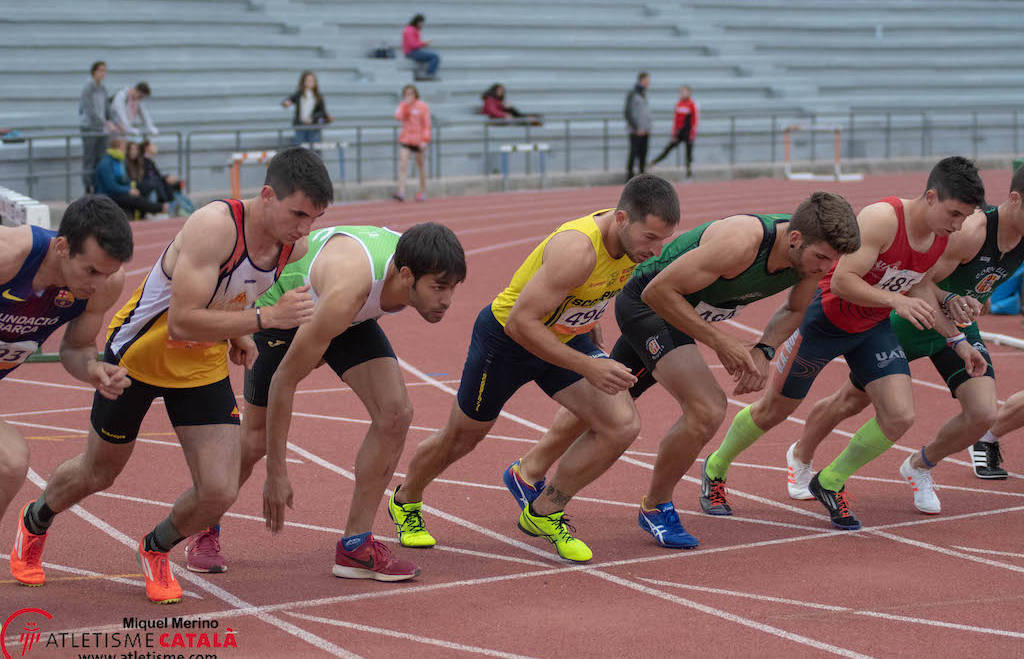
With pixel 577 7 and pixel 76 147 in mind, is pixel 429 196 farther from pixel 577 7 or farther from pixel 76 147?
pixel 577 7

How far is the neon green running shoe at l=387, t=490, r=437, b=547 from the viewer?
18.7ft

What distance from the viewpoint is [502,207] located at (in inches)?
752

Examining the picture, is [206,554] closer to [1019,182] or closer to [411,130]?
[1019,182]

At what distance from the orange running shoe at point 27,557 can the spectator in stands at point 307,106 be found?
14449 millimetres

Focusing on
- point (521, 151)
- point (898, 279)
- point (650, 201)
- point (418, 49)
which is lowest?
point (898, 279)

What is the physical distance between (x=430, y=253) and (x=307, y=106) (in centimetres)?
Answer: 1498

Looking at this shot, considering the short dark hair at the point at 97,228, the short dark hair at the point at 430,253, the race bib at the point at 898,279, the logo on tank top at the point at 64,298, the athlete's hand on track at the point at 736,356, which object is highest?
the short dark hair at the point at 97,228

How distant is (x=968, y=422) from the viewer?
631 centimetres

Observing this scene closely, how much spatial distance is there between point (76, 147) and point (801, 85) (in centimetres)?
1579

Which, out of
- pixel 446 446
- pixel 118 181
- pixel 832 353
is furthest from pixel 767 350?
pixel 118 181

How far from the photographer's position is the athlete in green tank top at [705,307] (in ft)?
17.9

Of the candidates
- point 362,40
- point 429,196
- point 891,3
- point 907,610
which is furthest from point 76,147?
point 891,3

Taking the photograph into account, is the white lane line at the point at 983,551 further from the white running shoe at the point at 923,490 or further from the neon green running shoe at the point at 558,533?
the neon green running shoe at the point at 558,533

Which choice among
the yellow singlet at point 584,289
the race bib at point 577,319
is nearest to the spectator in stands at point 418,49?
the yellow singlet at point 584,289
